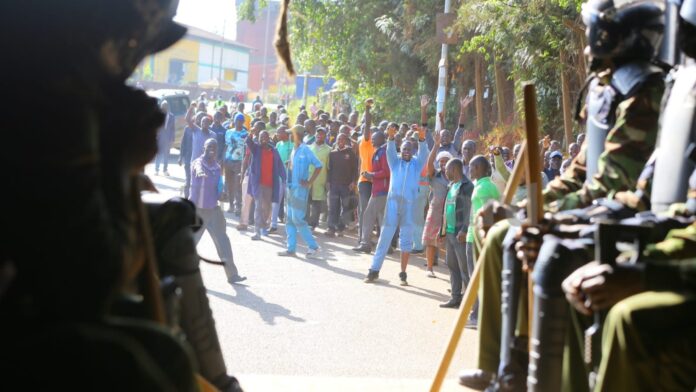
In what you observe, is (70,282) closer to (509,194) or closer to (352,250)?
(509,194)

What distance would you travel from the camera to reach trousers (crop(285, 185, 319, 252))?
13.8 m

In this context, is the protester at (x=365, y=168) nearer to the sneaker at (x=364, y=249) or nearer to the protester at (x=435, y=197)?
the sneaker at (x=364, y=249)

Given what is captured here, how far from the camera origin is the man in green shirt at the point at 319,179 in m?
15.8

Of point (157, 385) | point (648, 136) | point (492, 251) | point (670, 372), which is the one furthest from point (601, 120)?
point (157, 385)

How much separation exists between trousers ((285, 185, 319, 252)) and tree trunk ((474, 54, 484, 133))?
9.14 metres

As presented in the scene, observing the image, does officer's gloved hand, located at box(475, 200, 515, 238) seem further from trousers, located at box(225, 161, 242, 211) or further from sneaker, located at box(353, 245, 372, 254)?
trousers, located at box(225, 161, 242, 211)

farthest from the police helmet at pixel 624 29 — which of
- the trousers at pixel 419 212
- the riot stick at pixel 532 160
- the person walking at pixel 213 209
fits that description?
the trousers at pixel 419 212

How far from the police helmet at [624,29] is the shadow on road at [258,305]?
5642 mm

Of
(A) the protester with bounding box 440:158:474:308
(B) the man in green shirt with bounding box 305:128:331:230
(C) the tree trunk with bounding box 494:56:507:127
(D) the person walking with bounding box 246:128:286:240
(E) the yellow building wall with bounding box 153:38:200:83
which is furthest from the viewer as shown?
(E) the yellow building wall with bounding box 153:38:200:83

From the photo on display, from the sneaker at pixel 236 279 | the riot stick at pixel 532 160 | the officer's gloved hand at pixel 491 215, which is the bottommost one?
the sneaker at pixel 236 279

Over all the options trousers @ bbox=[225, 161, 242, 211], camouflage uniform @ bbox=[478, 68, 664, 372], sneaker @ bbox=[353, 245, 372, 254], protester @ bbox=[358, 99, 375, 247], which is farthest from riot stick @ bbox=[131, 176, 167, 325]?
trousers @ bbox=[225, 161, 242, 211]

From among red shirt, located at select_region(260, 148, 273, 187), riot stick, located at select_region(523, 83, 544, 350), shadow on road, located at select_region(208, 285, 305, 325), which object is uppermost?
riot stick, located at select_region(523, 83, 544, 350)

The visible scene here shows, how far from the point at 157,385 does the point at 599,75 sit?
3241mm

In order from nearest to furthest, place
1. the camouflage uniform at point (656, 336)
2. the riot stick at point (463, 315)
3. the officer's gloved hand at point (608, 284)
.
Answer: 1. the camouflage uniform at point (656, 336)
2. the officer's gloved hand at point (608, 284)
3. the riot stick at point (463, 315)
